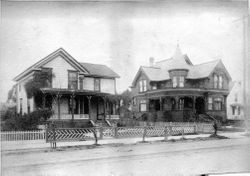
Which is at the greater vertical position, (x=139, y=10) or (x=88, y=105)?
(x=139, y=10)

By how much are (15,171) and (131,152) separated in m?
2.09

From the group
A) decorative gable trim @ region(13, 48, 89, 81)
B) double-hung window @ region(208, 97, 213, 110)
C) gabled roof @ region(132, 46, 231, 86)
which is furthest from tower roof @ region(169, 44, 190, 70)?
decorative gable trim @ region(13, 48, 89, 81)

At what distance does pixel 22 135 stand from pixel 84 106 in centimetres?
128

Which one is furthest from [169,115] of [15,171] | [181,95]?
[15,171]

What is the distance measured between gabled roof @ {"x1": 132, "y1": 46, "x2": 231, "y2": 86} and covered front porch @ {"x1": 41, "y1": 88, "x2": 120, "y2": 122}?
636 mm

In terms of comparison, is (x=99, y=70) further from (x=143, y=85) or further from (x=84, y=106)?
(x=143, y=85)

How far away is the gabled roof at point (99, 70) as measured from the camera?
218 inches

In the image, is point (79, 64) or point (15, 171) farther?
point (79, 64)

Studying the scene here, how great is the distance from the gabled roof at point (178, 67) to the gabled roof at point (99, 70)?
0.47 m

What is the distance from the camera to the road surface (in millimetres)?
5047

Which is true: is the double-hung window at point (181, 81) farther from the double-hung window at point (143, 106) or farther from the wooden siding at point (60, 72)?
the wooden siding at point (60, 72)

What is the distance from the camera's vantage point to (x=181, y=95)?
6188 millimetres

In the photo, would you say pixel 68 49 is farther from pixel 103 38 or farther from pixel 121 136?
pixel 121 136

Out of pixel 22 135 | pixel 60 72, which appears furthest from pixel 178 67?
pixel 22 135
